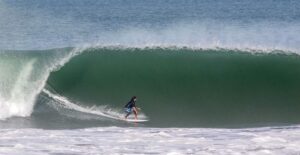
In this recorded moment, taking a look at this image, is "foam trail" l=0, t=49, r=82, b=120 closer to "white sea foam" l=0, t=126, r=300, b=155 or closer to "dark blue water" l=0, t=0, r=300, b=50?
"white sea foam" l=0, t=126, r=300, b=155

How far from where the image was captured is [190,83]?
23453 millimetres

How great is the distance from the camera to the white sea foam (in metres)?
14.7

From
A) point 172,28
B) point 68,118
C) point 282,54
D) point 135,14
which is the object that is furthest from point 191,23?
point 68,118

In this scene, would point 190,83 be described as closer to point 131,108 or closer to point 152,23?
point 131,108

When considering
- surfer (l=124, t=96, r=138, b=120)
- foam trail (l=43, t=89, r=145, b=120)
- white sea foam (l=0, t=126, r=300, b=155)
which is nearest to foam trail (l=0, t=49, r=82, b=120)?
foam trail (l=43, t=89, r=145, b=120)

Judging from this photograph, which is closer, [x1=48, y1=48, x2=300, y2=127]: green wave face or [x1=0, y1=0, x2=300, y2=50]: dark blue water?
[x1=48, y1=48, x2=300, y2=127]: green wave face

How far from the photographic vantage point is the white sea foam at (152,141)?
14.7 meters

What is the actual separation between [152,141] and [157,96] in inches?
267

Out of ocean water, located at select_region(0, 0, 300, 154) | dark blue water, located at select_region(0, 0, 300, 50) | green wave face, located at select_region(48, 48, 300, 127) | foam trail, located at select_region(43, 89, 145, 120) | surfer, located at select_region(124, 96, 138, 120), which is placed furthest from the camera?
dark blue water, located at select_region(0, 0, 300, 50)

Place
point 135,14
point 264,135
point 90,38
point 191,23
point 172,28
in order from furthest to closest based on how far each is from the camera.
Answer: point 135,14 → point 191,23 → point 172,28 → point 90,38 → point 264,135

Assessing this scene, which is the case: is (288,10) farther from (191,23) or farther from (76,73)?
(76,73)

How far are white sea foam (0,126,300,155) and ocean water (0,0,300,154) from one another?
18 millimetres

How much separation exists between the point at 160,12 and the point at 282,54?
26849 mm

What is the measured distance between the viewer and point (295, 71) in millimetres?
23469
